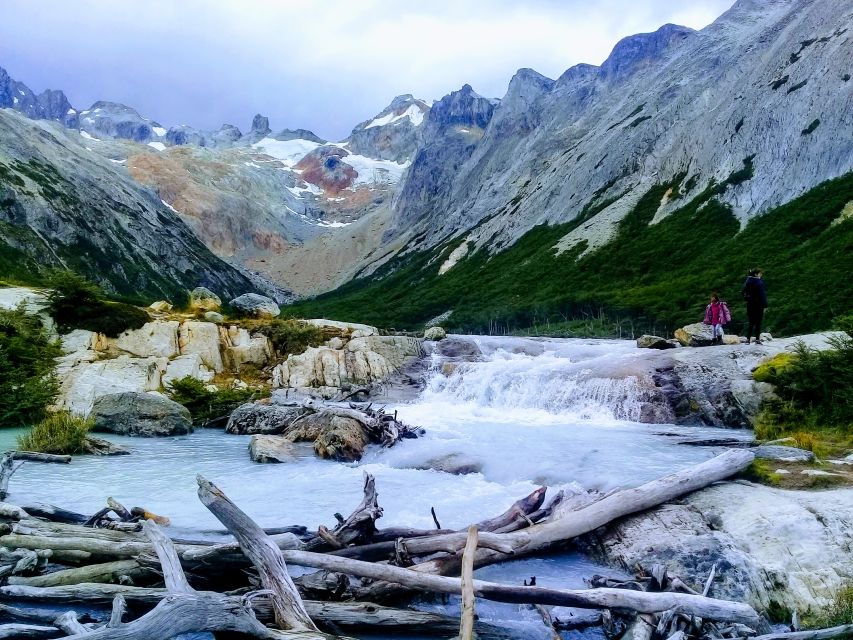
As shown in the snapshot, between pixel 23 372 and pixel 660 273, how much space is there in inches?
2344

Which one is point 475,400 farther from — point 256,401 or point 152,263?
point 152,263

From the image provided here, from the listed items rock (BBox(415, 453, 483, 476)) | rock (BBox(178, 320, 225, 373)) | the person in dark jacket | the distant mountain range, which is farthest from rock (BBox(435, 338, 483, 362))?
the distant mountain range

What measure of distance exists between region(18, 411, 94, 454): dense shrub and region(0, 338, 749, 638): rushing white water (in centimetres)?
85

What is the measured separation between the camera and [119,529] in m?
8.62

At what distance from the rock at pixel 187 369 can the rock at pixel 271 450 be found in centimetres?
1113

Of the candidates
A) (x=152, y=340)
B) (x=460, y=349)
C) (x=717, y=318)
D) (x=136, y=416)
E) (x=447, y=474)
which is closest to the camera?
(x=447, y=474)

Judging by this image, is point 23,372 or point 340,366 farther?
point 340,366

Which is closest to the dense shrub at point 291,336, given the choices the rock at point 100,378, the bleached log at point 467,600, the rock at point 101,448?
the rock at point 100,378

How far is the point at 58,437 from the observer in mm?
17266

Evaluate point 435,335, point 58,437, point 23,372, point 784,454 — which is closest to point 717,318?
point 784,454

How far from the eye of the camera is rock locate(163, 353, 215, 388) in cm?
2893

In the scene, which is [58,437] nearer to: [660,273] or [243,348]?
[243,348]

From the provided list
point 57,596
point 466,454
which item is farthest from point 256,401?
point 57,596

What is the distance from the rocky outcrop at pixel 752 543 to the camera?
7316 mm
